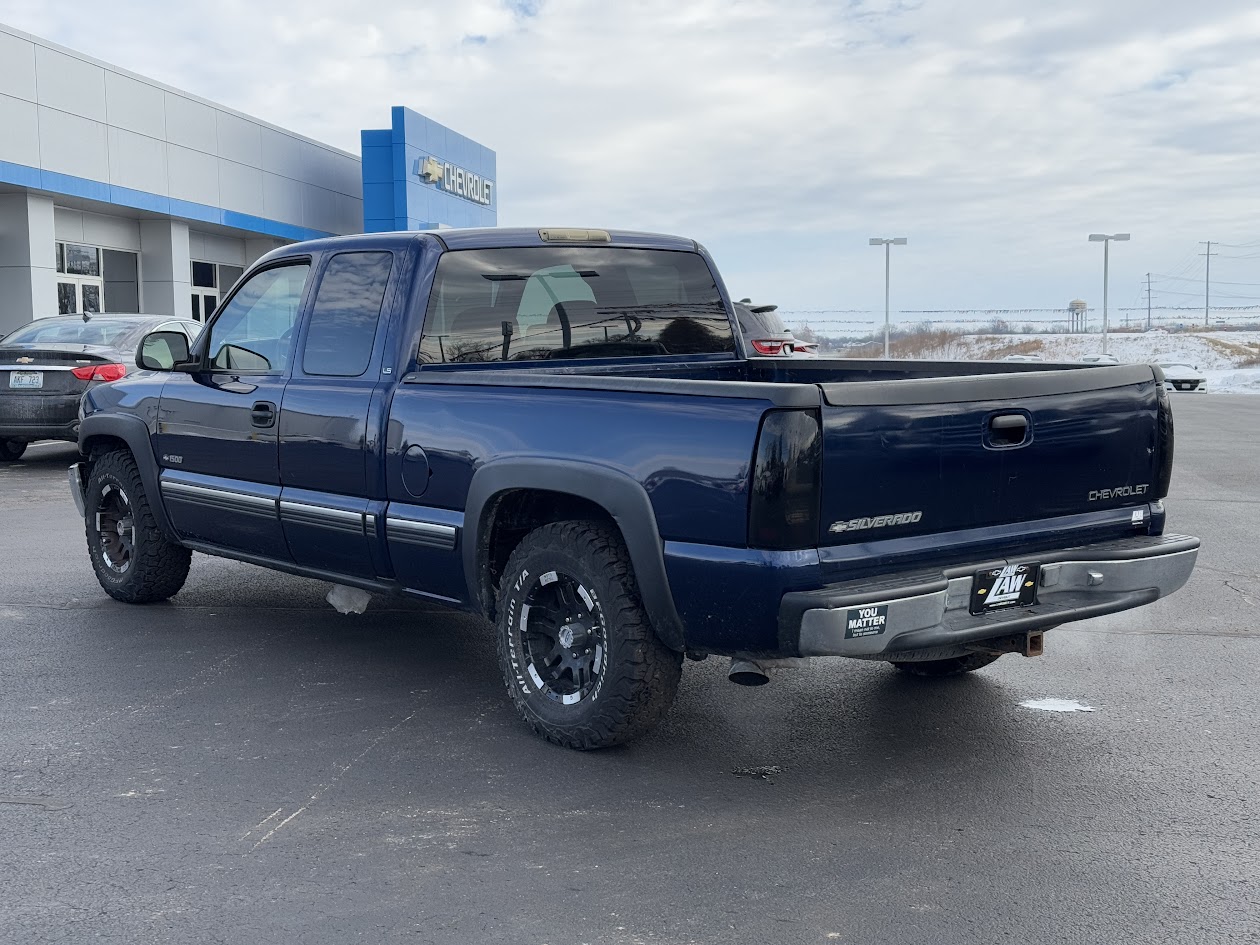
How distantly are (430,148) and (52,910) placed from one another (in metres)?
40.0


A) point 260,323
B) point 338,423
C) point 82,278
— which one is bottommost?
point 338,423

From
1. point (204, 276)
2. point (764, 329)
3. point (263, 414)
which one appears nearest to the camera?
point (263, 414)

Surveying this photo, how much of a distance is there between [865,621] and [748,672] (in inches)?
20.7

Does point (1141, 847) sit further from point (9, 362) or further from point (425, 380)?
point (9, 362)

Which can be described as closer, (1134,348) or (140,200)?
(140,200)

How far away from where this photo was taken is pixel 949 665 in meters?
5.57

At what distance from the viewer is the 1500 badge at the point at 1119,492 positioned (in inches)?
177

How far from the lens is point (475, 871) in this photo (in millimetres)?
3580

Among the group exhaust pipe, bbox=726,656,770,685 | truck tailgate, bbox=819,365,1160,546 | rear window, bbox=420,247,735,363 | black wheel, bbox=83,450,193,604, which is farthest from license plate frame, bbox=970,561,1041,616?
black wheel, bbox=83,450,193,604

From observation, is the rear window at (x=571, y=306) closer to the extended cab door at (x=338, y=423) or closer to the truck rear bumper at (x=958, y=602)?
the extended cab door at (x=338, y=423)

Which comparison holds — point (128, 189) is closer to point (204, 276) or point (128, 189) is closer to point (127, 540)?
point (204, 276)

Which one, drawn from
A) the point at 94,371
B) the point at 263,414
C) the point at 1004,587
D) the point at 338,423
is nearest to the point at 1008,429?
the point at 1004,587

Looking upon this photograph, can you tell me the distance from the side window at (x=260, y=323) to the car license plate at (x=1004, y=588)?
3.27 metres

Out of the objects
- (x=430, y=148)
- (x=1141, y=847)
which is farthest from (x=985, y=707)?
(x=430, y=148)
